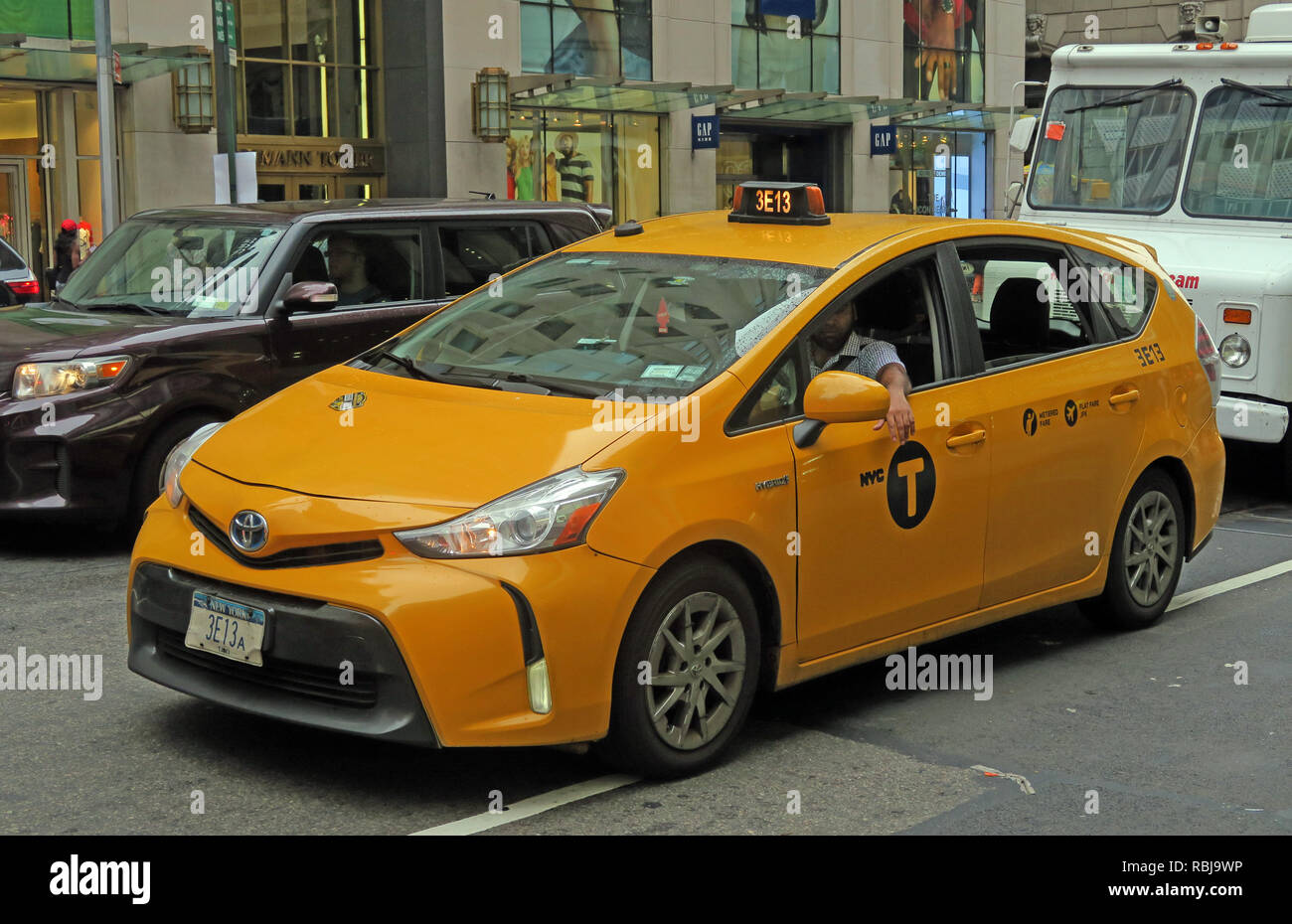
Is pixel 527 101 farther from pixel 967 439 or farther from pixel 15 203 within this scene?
pixel 967 439

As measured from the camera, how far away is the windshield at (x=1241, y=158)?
10.7 m

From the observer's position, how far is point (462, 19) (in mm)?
27141

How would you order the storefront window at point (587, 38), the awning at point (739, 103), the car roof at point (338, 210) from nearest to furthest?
the car roof at point (338, 210), the awning at point (739, 103), the storefront window at point (587, 38)

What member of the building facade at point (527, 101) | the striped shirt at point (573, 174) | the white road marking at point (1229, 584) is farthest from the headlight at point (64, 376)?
the striped shirt at point (573, 174)

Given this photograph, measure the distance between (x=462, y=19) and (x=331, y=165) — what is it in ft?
10.5

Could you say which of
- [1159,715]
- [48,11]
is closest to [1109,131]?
[1159,715]

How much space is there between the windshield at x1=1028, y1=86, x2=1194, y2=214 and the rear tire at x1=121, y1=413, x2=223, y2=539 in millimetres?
6430

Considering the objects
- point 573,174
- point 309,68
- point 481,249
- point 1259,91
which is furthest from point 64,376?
point 573,174

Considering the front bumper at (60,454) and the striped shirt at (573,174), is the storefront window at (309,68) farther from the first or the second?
the front bumper at (60,454)

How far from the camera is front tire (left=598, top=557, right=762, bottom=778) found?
475 centimetres

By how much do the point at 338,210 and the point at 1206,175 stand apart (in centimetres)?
572

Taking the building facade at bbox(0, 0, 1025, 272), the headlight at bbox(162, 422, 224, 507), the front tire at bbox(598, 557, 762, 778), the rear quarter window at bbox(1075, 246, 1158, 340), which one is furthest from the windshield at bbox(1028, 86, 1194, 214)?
the building facade at bbox(0, 0, 1025, 272)

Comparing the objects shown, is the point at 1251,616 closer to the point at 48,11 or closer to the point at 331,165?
the point at 48,11

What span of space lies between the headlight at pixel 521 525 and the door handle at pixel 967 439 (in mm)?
1580
